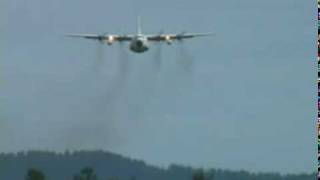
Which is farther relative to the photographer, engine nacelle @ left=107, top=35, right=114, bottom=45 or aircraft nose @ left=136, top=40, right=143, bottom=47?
engine nacelle @ left=107, top=35, right=114, bottom=45

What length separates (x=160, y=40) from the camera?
6206 inches

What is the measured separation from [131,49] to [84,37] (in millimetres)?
14541

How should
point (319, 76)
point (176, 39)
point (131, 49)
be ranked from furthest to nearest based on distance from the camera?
point (176, 39) < point (131, 49) < point (319, 76)

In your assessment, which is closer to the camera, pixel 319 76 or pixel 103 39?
pixel 319 76

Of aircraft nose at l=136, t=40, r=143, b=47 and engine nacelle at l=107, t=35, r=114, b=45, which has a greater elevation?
engine nacelle at l=107, t=35, r=114, b=45

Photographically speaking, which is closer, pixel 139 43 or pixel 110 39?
pixel 139 43

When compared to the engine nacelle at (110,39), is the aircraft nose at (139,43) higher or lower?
lower


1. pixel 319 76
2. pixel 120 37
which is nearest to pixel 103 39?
pixel 120 37

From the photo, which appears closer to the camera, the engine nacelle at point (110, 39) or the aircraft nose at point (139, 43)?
the aircraft nose at point (139, 43)

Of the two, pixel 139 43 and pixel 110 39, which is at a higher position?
pixel 110 39

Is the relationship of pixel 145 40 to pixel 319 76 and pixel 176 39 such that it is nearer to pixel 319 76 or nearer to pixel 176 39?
pixel 176 39

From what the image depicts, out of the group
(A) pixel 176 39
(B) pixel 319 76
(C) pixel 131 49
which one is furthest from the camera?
(A) pixel 176 39

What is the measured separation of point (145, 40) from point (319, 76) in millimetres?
30395

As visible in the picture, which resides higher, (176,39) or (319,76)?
(176,39)
